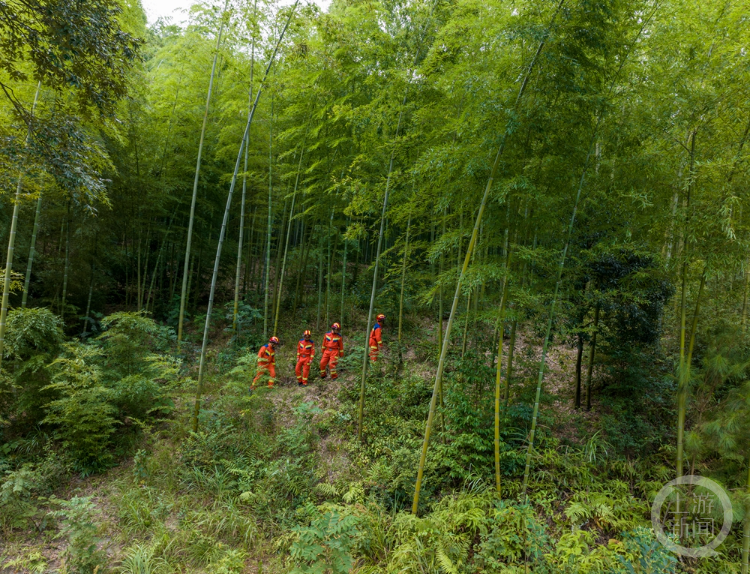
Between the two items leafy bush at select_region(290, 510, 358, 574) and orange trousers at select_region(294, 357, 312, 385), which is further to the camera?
orange trousers at select_region(294, 357, 312, 385)

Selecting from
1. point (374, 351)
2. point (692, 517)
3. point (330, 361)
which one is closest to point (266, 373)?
point (330, 361)

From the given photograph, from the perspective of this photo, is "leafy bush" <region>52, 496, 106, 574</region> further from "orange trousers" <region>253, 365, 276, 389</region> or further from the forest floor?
"orange trousers" <region>253, 365, 276, 389</region>

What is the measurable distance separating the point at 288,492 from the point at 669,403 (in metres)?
5.61

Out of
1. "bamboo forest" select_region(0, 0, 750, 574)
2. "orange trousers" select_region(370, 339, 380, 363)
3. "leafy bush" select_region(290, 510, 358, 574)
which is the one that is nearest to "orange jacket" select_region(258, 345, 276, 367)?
"bamboo forest" select_region(0, 0, 750, 574)

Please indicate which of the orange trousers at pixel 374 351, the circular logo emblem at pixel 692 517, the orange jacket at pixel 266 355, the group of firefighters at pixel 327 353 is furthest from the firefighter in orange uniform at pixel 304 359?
the circular logo emblem at pixel 692 517

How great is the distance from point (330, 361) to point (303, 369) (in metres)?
0.55

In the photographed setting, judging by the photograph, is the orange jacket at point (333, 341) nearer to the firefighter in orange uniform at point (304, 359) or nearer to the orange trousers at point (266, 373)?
the firefighter in orange uniform at point (304, 359)

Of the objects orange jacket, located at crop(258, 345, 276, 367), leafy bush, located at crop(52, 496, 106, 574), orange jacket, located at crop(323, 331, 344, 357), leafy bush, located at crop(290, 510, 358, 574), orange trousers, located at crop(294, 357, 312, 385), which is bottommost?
leafy bush, located at crop(52, 496, 106, 574)

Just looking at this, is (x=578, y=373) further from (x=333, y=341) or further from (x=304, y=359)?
(x=304, y=359)

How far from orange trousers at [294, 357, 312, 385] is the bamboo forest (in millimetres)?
97

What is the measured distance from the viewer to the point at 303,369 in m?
6.80

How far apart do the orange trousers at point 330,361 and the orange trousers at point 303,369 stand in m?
0.32

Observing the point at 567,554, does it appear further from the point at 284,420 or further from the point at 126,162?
the point at 126,162

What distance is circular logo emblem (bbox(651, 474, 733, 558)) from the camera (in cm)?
326
